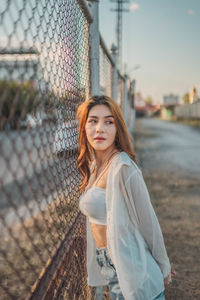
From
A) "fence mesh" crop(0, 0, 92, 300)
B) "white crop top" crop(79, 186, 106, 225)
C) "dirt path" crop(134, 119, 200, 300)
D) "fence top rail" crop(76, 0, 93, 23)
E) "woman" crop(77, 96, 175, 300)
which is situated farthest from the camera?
"dirt path" crop(134, 119, 200, 300)

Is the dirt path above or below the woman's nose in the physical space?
below

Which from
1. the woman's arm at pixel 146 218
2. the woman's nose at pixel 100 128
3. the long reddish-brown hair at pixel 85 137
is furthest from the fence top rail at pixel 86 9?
the woman's arm at pixel 146 218

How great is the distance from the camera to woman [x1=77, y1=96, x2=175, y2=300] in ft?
5.03

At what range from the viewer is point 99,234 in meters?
1.77

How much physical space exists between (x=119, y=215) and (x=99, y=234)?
1.00 ft

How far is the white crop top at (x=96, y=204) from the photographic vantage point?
5.43 ft

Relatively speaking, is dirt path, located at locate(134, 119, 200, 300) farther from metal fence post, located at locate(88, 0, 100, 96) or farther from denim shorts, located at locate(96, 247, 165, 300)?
metal fence post, located at locate(88, 0, 100, 96)

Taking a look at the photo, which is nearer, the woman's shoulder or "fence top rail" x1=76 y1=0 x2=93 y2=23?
the woman's shoulder

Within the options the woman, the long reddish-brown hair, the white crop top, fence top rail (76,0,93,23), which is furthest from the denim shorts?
fence top rail (76,0,93,23)

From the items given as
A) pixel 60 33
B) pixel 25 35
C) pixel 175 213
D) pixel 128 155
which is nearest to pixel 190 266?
pixel 175 213

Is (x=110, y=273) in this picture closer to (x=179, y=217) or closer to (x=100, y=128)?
(x=100, y=128)

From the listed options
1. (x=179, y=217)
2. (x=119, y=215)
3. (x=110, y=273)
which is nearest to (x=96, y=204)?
(x=119, y=215)

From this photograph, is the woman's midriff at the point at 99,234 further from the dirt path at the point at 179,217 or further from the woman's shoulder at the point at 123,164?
the dirt path at the point at 179,217

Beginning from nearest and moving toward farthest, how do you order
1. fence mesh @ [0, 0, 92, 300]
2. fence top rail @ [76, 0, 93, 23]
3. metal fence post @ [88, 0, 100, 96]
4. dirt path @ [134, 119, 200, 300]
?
fence mesh @ [0, 0, 92, 300] → fence top rail @ [76, 0, 93, 23] → metal fence post @ [88, 0, 100, 96] → dirt path @ [134, 119, 200, 300]
